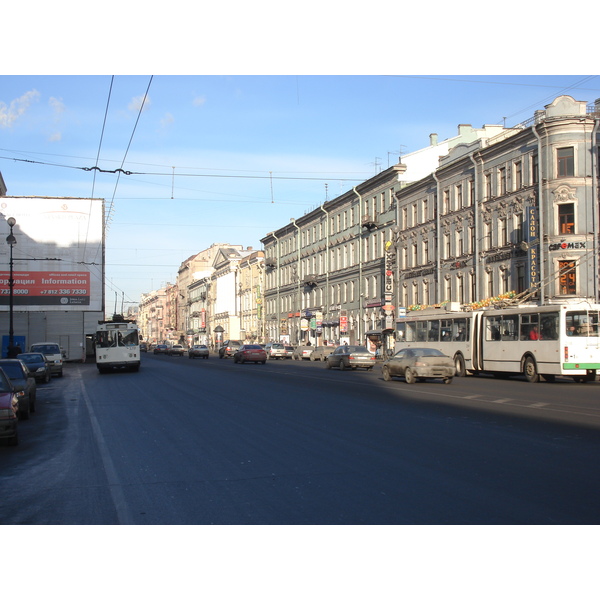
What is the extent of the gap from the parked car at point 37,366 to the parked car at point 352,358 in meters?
16.3

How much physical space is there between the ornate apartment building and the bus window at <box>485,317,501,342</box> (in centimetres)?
300

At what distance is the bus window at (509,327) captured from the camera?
2927cm

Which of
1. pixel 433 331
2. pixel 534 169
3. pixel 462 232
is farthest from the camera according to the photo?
pixel 462 232

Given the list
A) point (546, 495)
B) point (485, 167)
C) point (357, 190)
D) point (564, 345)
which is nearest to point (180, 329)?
point (357, 190)

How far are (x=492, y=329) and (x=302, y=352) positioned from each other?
3287 cm

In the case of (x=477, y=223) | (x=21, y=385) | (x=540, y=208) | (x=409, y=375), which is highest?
(x=477, y=223)

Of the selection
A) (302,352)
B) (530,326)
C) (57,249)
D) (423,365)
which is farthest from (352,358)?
(57,249)

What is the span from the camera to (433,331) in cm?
3594

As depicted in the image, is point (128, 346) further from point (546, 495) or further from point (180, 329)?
point (180, 329)

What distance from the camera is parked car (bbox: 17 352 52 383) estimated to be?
3127cm

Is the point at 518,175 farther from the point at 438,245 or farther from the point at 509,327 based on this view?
the point at 509,327

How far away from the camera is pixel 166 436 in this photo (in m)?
13.0

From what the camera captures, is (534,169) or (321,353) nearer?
(534,169)

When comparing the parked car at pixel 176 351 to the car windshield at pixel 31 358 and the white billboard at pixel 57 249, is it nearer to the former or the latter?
the white billboard at pixel 57 249
